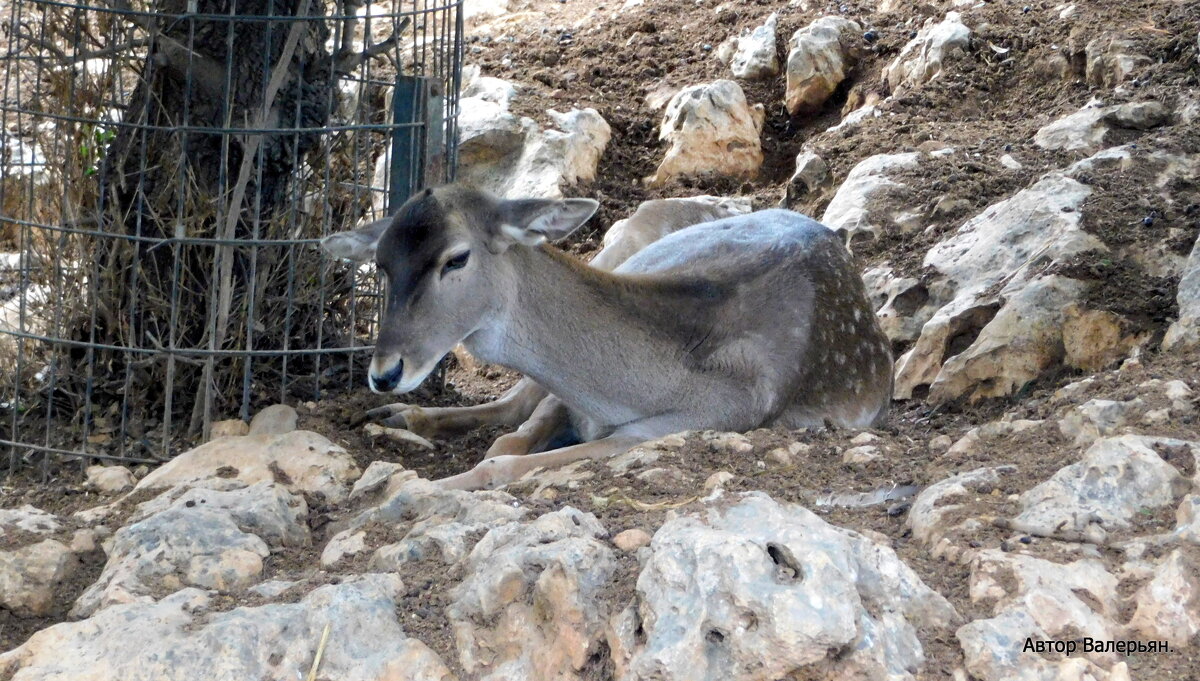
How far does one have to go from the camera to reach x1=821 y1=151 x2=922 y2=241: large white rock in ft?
26.5

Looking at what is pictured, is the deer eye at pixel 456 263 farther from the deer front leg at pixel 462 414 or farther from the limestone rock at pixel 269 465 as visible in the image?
the deer front leg at pixel 462 414

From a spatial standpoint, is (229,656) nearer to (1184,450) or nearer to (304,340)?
(1184,450)

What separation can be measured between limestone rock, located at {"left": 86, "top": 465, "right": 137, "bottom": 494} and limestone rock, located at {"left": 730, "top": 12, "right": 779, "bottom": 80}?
6.59 meters

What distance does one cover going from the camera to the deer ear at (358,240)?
18.8ft

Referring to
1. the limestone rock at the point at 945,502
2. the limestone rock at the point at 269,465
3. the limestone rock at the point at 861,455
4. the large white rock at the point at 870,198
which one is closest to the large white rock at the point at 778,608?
the limestone rock at the point at 945,502

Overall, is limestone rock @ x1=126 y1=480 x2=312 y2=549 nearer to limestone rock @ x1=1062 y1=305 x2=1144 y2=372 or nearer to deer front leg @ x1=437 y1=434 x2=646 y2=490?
deer front leg @ x1=437 y1=434 x2=646 y2=490

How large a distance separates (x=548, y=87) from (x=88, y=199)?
5.34 meters

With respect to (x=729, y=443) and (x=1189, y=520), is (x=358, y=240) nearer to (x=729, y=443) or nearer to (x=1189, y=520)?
(x=729, y=443)

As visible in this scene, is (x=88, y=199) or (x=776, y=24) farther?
(x=776, y=24)

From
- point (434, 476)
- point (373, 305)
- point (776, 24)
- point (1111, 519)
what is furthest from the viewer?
point (776, 24)

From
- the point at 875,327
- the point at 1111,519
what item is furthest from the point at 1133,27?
the point at 1111,519

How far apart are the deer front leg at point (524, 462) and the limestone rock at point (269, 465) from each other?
415 millimetres

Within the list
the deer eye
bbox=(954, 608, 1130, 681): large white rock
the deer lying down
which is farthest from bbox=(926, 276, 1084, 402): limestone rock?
bbox=(954, 608, 1130, 681): large white rock

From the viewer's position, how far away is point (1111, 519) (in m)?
3.88
